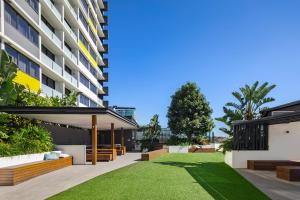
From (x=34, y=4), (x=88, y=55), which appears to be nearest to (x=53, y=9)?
(x=34, y=4)

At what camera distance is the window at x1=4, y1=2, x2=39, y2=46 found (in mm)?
26711

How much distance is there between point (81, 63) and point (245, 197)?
43.7 m

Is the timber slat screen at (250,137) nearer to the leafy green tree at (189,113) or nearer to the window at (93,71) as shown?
the leafy green tree at (189,113)

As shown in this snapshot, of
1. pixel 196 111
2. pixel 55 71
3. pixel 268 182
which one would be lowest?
pixel 268 182

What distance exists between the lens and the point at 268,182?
15609mm

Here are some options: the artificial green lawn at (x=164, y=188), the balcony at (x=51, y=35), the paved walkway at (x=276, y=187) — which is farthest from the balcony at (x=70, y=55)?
the paved walkway at (x=276, y=187)

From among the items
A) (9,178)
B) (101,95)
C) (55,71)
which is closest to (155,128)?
(55,71)

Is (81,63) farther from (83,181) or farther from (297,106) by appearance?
(83,181)

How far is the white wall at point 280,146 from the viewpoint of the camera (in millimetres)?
21969

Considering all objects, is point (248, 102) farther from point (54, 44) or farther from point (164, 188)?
point (54, 44)

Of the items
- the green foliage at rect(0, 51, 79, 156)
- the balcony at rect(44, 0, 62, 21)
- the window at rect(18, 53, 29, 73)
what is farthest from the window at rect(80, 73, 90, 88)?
the green foliage at rect(0, 51, 79, 156)

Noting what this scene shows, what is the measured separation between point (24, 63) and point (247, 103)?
17857 mm

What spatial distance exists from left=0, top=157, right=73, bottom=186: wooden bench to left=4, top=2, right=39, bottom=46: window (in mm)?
12450

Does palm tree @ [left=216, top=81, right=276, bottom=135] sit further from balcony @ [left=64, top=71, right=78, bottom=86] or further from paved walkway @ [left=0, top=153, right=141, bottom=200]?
balcony @ [left=64, top=71, right=78, bottom=86]
